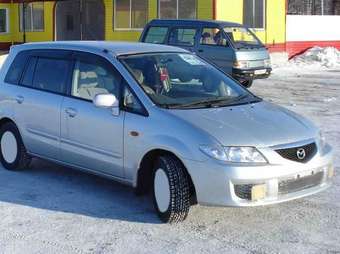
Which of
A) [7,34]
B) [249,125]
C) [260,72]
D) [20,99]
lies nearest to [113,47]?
[20,99]

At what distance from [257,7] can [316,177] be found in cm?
2086

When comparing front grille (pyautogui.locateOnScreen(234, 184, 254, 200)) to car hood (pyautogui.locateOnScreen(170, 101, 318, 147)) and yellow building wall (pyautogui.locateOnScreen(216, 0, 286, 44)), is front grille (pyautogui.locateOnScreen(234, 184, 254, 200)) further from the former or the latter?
yellow building wall (pyautogui.locateOnScreen(216, 0, 286, 44))

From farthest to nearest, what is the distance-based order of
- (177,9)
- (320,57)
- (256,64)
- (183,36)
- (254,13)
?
(320,57)
(254,13)
(177,9)
(183,36)
(256,64)

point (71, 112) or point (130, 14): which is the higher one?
point (130, 14)

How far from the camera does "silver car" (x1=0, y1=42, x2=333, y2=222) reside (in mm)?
5312

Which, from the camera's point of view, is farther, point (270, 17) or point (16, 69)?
point (270, 17)

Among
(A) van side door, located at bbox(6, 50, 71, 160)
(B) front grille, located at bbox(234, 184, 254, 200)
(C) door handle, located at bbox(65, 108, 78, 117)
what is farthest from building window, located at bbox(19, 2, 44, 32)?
(B) front grille, located at bbox(234, 184, 254, 200)

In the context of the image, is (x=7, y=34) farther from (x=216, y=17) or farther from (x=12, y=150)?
(x=12, y=150)

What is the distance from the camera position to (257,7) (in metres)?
25.8

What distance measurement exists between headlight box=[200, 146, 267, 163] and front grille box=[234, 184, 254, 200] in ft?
0.65

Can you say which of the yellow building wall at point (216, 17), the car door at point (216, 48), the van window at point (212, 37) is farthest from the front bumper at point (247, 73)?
the yellow building wall at point (216, 17)

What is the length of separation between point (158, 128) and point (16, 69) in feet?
8.75

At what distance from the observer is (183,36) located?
17.0 metres

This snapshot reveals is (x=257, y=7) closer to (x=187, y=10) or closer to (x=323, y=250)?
(x=187, y=10)
